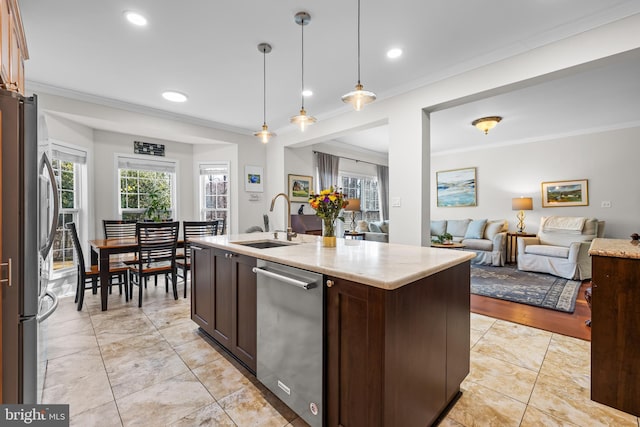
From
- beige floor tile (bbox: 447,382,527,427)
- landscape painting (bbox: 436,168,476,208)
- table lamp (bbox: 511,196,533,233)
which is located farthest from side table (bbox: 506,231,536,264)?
beige floor tile (bbox: 447,382,527,427)

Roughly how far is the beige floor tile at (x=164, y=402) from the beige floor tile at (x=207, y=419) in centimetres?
4

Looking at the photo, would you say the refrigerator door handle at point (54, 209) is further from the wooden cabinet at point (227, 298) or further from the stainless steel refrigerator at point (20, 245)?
the wooden cabinet at point (227, 298)

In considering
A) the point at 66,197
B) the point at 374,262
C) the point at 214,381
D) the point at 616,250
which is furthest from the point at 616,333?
the point at 66,197

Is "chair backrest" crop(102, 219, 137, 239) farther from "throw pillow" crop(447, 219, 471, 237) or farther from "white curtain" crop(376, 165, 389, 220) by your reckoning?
"throw pillow" crop(447, 219, 471, 237)

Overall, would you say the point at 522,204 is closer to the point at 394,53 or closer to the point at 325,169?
the point at 325,169

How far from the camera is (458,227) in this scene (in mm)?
6691

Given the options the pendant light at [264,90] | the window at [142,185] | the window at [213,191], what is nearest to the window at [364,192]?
the window at [213,191]

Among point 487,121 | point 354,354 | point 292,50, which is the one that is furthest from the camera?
point 487,121

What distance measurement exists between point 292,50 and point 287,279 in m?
2.28

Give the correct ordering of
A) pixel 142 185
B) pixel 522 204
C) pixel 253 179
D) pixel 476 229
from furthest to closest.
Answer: pixel 476 229, pixel 522 204, pixel 253 179, pixel 142 185

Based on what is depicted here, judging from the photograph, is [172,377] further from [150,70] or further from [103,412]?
[150,70]

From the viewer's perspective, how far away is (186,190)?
5359 mm

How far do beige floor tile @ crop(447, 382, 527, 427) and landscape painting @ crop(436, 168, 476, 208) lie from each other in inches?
234

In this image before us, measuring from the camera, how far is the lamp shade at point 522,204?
5.81 meters
